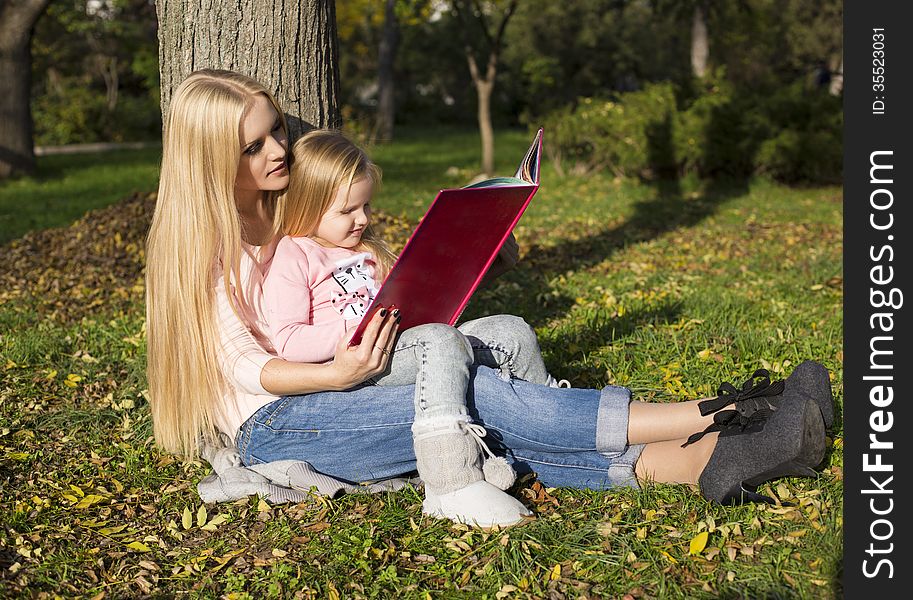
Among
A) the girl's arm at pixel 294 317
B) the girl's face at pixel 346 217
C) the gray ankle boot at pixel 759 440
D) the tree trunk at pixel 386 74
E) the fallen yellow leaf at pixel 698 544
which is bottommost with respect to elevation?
the fallen yellow leaf at pixel 698 544

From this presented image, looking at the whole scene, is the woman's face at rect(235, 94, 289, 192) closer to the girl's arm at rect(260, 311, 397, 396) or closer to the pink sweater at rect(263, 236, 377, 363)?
the pink sweater at rect(263, 236, 377, 363)

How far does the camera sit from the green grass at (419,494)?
2.47 meters

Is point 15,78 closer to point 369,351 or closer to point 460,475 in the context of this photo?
point 369,351

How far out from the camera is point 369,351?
2631 millimetres

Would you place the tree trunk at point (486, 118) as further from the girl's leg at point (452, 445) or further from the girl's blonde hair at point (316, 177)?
the girl's leg at point (452, 445)

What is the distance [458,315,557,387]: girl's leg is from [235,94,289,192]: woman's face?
0.84 metres

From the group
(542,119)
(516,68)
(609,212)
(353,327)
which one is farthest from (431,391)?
(516,68)

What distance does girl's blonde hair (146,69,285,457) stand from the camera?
9.42 ft

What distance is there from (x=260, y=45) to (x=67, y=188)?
9.14 m

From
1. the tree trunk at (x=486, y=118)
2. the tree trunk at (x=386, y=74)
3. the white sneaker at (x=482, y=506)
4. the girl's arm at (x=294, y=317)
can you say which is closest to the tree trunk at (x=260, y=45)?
the girl's arm at (x=294, y=317)

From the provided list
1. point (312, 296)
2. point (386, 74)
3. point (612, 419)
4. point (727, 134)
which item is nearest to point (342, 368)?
point (312, 296)

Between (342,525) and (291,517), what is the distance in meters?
0.19

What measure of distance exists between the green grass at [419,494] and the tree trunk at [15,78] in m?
5.68

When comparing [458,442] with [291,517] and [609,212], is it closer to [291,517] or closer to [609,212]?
[291,517]
